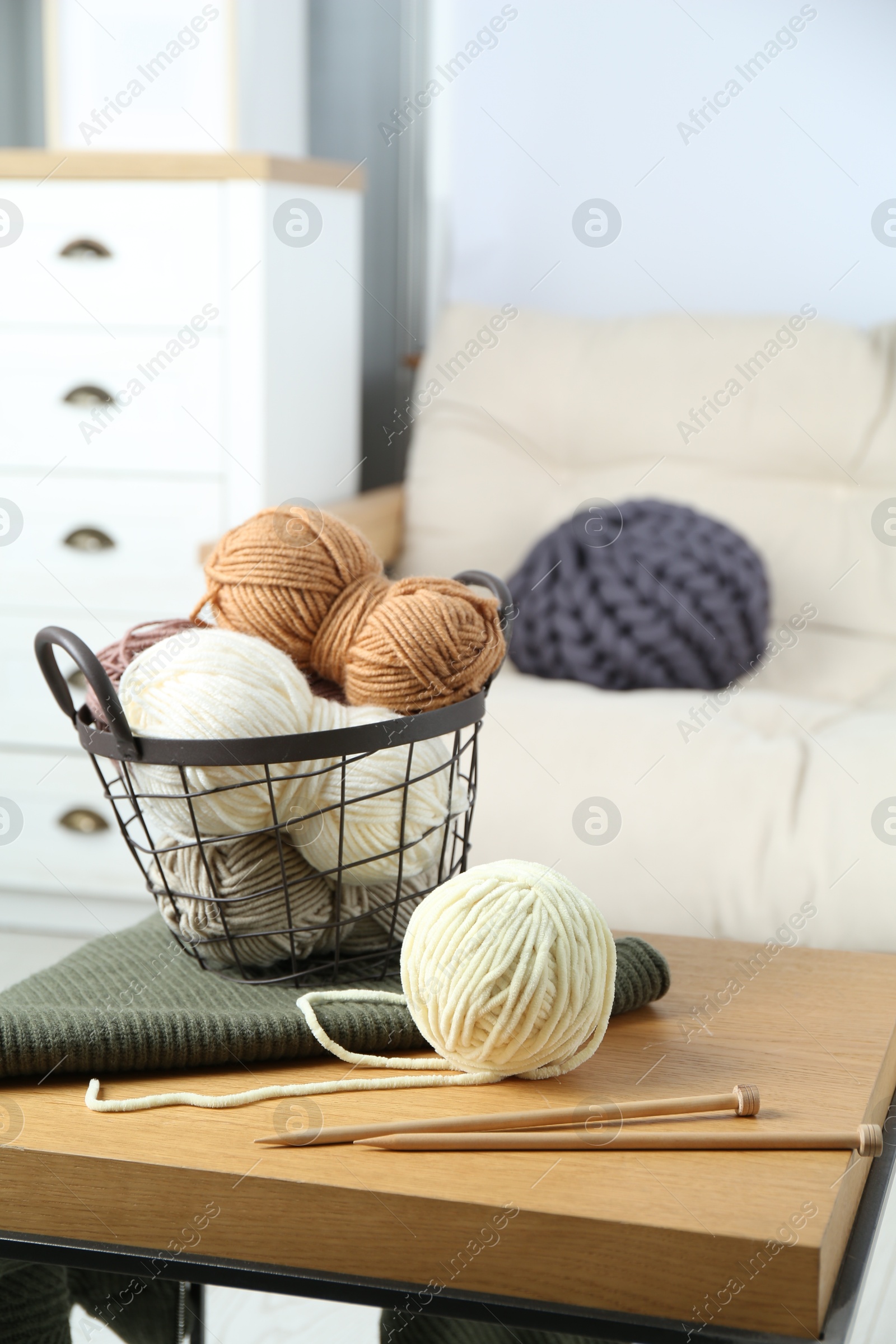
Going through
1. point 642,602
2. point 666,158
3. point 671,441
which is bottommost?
point 642,602

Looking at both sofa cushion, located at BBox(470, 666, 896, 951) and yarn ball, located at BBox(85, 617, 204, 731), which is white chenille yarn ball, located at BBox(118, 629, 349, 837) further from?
sofa cushion, located at BBox(470, 666, 896, 951)

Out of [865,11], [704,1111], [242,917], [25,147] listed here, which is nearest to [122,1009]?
[242,917]

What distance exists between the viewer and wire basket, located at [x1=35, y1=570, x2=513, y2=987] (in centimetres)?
53

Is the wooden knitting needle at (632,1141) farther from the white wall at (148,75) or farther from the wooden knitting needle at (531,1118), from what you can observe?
the white wall at (148,75)

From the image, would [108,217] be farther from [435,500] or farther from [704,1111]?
[704,1111]

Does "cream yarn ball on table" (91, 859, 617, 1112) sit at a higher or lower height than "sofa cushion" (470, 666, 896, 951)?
lower

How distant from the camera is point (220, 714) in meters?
0.53

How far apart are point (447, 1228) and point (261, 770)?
20 centimetres

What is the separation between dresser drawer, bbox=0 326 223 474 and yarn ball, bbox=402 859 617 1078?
1.24 meters

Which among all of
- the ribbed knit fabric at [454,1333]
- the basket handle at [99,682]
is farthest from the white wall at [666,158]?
the ribbed knit fabric at [454,1333]

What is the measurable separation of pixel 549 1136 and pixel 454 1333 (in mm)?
73

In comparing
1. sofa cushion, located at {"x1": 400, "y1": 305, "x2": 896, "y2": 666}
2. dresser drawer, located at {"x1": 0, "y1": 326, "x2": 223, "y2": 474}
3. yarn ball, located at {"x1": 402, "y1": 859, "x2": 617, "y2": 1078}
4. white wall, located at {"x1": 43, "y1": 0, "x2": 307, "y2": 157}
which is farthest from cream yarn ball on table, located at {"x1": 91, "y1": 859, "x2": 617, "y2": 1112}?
white wall, located at {"x1": 43, "y1": 0, "x2": 307, "y2": 157}

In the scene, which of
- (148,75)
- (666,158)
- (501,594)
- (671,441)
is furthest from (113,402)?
(501,594)

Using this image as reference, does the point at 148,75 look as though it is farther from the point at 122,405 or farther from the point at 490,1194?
the point at 490,1194
